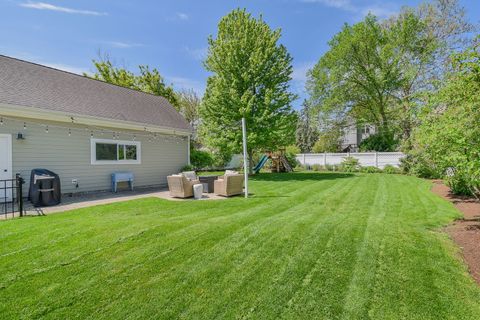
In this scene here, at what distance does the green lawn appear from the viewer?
2.56 m

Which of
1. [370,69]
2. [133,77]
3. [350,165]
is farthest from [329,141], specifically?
[133,77]

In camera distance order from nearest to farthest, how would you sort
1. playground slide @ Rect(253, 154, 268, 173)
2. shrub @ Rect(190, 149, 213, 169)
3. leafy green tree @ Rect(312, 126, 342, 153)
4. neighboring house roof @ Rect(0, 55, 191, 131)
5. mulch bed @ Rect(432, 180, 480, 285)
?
mulch bed @ Rect(432, 180, 480, 285) → neighboring house roof @ Rect(0, 55, 191, 131) → shrub @ Rect(190, 149, 213, 169) → playground slide @ Rect(253, 154, 268, 173) → leafy green tree @ Rect(312, 126, 342, 153)

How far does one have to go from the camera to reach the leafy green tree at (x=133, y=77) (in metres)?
21.8

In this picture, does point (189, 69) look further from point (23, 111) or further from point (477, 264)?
point (477, 264)

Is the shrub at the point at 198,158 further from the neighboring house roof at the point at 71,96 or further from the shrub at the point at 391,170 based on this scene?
Result: the shrub at the point at 391,170

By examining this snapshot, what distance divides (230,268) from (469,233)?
4.78 meters

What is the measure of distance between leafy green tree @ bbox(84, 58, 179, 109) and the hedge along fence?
14.0 metres

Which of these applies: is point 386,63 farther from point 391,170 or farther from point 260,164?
point 260,164

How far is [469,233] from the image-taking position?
4961 millimetres

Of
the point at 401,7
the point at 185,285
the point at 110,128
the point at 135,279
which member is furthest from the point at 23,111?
the point at 401,7

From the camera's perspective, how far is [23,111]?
7867 mm

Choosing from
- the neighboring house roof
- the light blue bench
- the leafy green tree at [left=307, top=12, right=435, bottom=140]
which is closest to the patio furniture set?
the light blue bench

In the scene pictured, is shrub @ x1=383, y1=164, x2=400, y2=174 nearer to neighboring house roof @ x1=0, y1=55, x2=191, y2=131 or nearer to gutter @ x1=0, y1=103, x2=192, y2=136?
neighboring house roof @ x1=0, y1=55, x2=191, y2=131

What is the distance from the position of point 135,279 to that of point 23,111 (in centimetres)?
775
